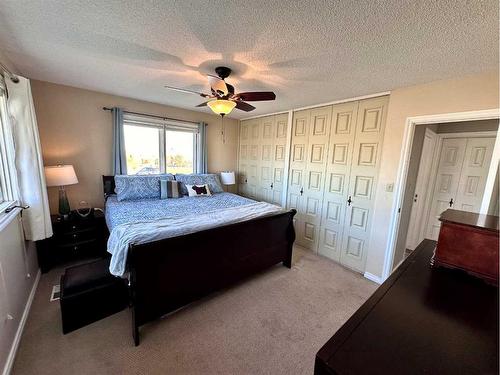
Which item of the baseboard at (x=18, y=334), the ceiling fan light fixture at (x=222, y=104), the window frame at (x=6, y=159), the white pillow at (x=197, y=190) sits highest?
the ceiling fan light fixture at (x=222, y=104)

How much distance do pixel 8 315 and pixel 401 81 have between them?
396cm

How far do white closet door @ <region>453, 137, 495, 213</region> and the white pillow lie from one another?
3954 millimetres

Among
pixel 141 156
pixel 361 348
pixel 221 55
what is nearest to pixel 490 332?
pixel 361 348

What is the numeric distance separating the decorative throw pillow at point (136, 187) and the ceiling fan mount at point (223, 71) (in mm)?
2081

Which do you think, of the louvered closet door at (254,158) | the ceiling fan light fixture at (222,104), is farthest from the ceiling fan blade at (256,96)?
the louvered closet door at (254,158)

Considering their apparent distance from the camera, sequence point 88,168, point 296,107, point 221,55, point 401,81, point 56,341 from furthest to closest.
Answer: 1. point 296,107
2. point 88,168
3. point 401,81
4. point 221,55
5. point 56,341

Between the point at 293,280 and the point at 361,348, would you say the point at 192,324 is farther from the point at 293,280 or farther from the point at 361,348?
the point at 361,348

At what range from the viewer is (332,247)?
3254 mm

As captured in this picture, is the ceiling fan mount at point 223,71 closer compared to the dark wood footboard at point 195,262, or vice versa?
the dark wood footboard at point 195,262

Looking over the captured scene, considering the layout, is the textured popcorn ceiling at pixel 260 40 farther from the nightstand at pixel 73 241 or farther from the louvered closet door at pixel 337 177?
the nightstand at pixel 73 241

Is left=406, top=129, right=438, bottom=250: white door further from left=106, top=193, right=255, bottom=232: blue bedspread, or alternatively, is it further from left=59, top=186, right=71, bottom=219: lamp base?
left=59, top=186, right=71, bottom=219: lamp base

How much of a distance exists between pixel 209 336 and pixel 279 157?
2.99 meters

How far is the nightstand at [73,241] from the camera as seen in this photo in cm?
254

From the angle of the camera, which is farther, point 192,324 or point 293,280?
point 293,280
